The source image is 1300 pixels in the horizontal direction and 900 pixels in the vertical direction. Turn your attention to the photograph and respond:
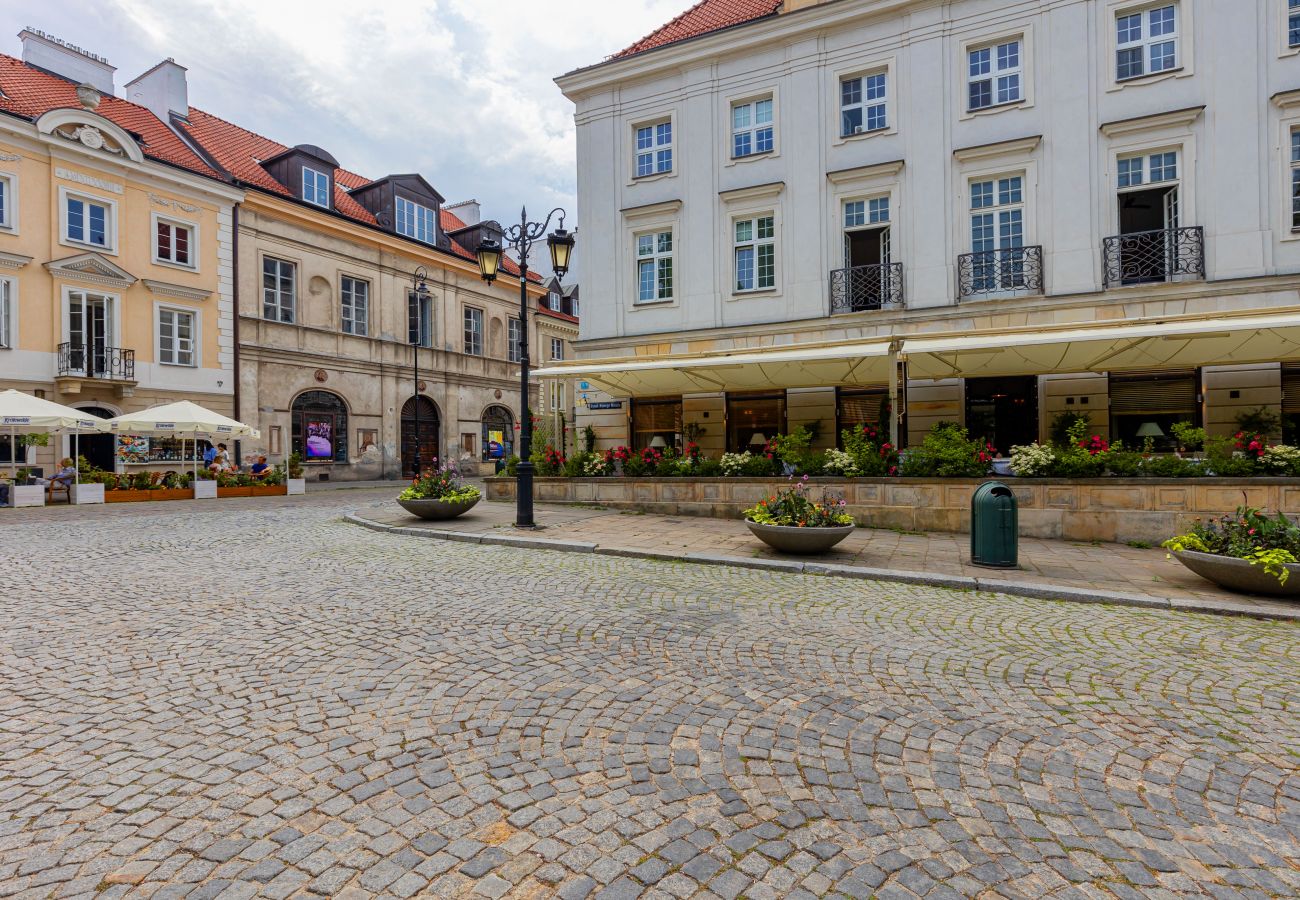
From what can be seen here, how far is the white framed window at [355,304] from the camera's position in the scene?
27.5 meters

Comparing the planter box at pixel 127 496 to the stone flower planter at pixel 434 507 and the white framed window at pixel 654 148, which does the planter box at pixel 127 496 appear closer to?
the stone flower planter at pixel 434 507

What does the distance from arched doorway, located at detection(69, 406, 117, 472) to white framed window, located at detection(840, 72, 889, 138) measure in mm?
24382

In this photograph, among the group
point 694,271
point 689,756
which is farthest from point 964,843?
point 694,271

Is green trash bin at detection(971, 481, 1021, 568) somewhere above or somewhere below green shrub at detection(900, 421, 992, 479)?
below

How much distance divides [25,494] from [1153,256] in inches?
1114

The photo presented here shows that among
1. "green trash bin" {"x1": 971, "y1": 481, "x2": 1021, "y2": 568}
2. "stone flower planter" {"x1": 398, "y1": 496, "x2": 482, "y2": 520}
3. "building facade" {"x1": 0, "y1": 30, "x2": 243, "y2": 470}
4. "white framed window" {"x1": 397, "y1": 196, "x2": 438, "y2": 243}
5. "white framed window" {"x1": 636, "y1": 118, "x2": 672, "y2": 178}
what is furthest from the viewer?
"white framed window" {"x1": 397, "y1": 196, "x2": 438, "y2": 243}

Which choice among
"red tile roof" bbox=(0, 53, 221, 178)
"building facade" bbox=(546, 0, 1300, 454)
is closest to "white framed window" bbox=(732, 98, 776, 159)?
"building facade" bbox=(546, 0, 1300, 454)

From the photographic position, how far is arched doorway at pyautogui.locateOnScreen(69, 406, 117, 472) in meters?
20.4

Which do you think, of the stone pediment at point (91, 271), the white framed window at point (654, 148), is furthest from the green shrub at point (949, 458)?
the stone pediment at point (91, 271)

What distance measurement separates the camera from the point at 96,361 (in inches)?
800

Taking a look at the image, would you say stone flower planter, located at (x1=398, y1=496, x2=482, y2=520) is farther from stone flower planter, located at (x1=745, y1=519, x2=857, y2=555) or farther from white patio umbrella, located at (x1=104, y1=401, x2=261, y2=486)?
white patio umbrella, located at (x1=104, y1=401, x2=261, y2=486)

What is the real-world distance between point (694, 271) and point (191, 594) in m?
14.4

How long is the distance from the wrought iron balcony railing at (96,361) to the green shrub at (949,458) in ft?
77.6

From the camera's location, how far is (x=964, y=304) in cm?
1502
